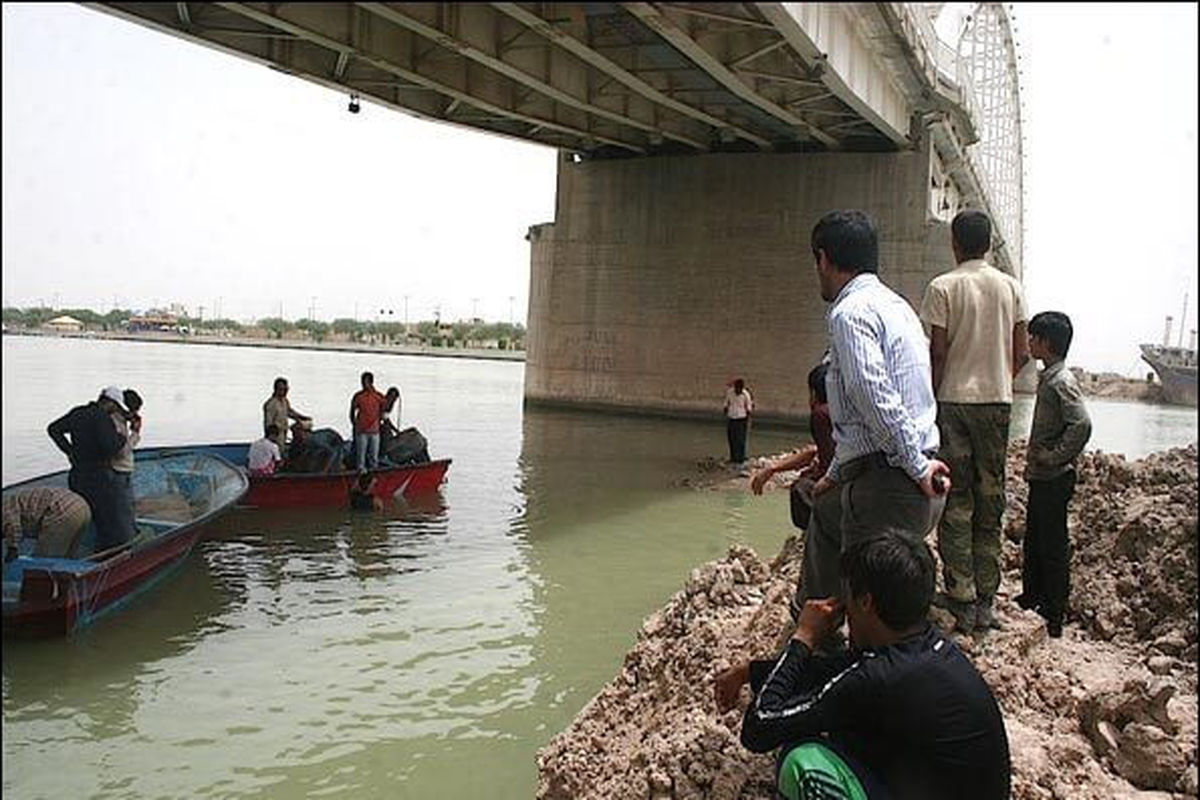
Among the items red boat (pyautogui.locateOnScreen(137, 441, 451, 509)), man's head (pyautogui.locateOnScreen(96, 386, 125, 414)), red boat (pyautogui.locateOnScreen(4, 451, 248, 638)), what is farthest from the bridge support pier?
man's head (pyautogui.locateOnScreen(96, 386, 125, 414))

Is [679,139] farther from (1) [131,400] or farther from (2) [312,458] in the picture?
(1) [131,400]

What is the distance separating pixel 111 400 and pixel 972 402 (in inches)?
246

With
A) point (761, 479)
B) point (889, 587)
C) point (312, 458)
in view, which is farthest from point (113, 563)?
point (889, 587)

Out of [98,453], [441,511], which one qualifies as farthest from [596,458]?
[98,453]

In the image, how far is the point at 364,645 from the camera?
7625 millimetres

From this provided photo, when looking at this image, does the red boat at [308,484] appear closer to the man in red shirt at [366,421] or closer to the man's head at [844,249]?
the man in red shirt at [366,421]

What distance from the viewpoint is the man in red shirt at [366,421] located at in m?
13.4

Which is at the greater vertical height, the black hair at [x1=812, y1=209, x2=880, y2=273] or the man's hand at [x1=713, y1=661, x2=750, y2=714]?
the black hair at [x1=812, y1=209, x2=880, y2=273]

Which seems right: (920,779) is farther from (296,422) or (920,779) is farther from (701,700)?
(296,422)

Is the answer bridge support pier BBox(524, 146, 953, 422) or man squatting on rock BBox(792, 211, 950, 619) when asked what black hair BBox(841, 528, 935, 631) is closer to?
man squatting on rock BBox(792, 211, 950, 619)

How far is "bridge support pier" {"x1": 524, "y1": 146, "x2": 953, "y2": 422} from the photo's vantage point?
2558cm

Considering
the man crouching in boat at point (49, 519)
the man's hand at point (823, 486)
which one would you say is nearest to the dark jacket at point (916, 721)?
the man's hand at point (823, 486)

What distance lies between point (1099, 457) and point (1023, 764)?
6.10 metres

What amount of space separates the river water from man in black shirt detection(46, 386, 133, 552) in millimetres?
460
